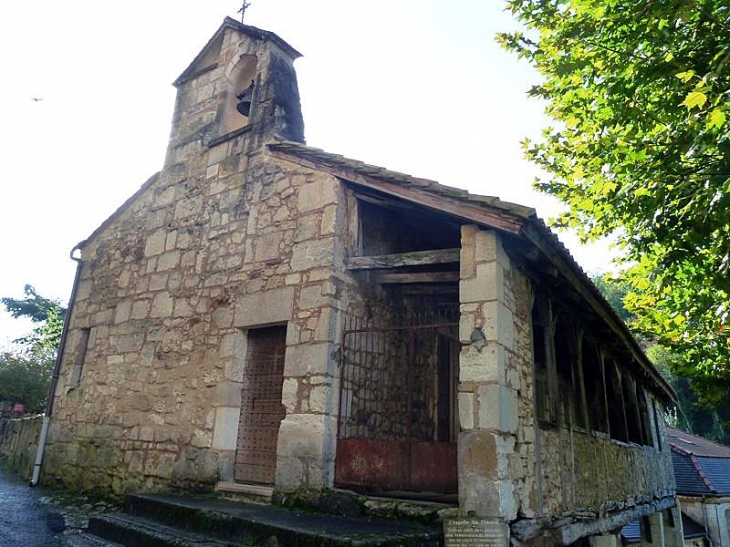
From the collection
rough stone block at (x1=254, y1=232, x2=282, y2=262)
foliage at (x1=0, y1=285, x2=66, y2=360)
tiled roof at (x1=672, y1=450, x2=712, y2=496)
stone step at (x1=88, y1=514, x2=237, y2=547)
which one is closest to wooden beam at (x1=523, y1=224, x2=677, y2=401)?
rough stone block at (x1=254, y1=232, x2=282, y2=262)

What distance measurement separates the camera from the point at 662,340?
7.03 meters

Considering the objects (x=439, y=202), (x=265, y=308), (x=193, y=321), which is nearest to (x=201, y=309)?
(x=193, y=321)

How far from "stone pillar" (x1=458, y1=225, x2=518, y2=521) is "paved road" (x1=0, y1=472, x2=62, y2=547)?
3.62 meters

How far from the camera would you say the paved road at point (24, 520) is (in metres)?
4.74

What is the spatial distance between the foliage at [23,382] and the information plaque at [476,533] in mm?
14172

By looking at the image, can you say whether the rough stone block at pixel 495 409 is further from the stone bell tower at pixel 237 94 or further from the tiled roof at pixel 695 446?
the tiled roof at pixel 695 446

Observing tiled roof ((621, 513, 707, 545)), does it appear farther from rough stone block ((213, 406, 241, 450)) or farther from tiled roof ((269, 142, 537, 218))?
tiled roof ((269, 142, 537, 218))

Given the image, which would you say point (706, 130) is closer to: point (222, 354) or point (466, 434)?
point (466, 434)

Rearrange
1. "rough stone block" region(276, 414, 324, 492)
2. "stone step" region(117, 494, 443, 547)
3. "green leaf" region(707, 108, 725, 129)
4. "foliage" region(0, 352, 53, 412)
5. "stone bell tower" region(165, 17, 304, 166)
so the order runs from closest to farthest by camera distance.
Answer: "green leaf" region(707, 108, 725, 129) → "stone step" region(117, 494, 443, 547) → "rough stone block" region(276, 414, 324, 492) → "stone bell tower" region(165, 17, 304, 166) → "foliage" region(0, 352, 53, 412)

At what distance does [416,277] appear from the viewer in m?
5.48

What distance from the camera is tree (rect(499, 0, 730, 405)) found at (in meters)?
4.15

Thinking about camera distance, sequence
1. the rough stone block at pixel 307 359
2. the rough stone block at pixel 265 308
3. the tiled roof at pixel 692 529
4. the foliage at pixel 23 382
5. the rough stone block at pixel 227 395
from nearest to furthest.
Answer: the rough stone block at pixel 307 359 < the rough stone block at pixel 265 308 < the rough stone block at pixel 227 395 < the foliage at pixel 23 382 < the tiled roof at pixel 692 529

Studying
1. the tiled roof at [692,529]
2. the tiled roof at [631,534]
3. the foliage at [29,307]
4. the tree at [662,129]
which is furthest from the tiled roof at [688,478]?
the foliage at [29,307]

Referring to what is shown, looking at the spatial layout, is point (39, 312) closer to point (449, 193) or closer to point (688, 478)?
point (449, 193)
